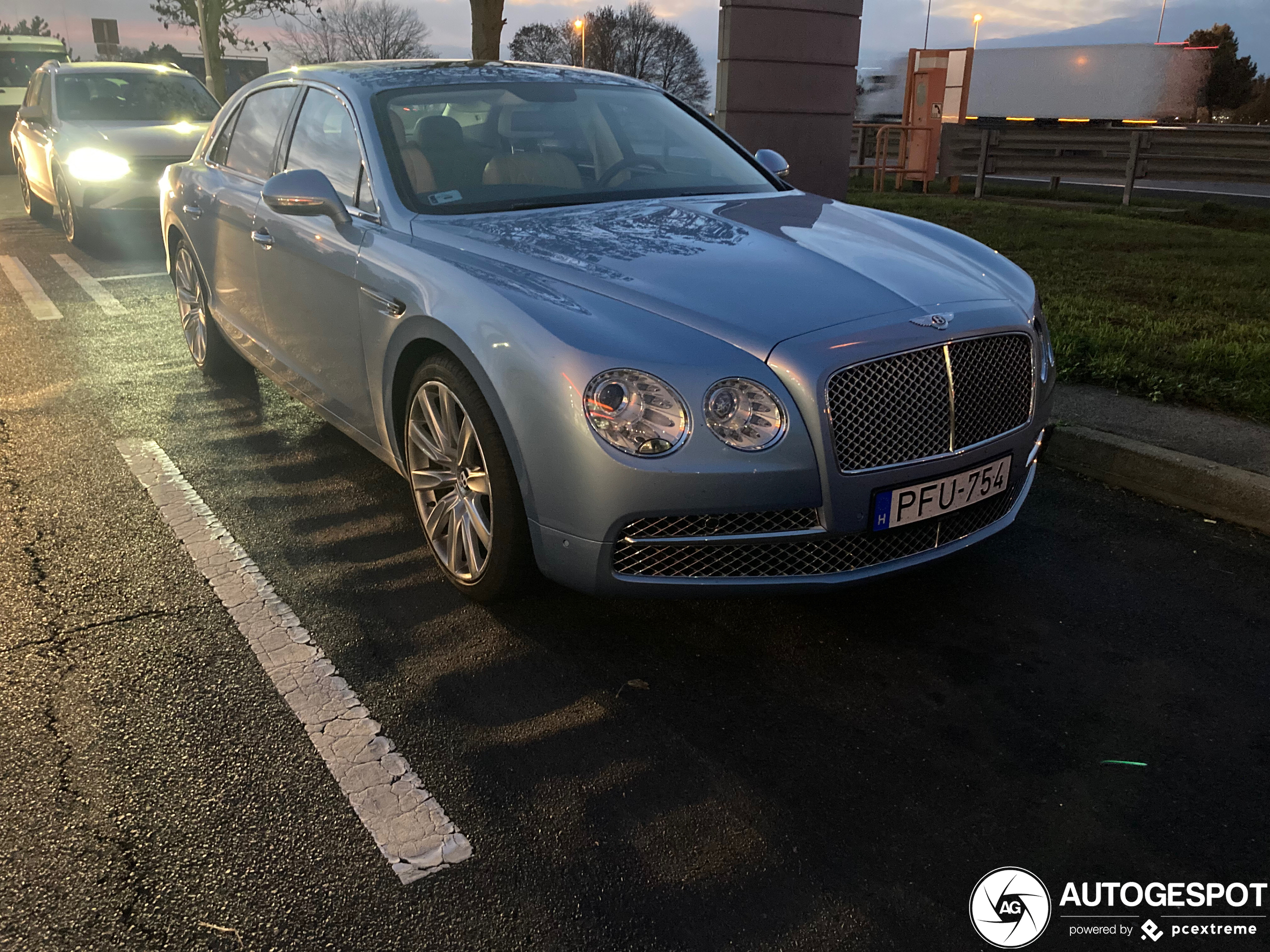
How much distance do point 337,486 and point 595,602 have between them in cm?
151

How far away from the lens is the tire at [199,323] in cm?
566

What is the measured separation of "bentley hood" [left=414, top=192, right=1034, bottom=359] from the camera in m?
2.84

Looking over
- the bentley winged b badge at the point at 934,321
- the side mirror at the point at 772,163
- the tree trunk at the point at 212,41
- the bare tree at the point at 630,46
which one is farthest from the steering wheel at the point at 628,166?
the bare tree at the point at 630,46

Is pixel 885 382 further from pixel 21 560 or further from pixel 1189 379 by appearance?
pixel 1189 379

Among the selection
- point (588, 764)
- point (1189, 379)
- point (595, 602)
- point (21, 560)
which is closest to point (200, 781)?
point (588, 764)

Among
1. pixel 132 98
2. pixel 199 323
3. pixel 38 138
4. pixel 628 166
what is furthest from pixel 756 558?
pixel 38 138

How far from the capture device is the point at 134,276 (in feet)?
30.6

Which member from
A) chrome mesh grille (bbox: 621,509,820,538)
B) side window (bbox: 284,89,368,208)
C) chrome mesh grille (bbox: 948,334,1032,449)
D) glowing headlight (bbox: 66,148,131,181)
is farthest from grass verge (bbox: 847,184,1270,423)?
glowing headlight (bbox: 66,148,131,181)

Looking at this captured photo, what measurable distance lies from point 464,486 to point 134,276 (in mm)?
7459

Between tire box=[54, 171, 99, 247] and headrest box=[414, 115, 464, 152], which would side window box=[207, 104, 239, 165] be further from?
tire box=[54, 171, 99, 247]

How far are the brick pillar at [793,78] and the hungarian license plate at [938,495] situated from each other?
848cm

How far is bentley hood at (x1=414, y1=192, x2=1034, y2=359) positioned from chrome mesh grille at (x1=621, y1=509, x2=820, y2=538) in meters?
0.42

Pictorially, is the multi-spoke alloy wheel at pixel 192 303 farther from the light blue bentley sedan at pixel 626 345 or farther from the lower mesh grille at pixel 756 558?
the lower mesh grille at pixel 756 558

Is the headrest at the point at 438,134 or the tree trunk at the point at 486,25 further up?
the tree trunk at the point at 486,25
